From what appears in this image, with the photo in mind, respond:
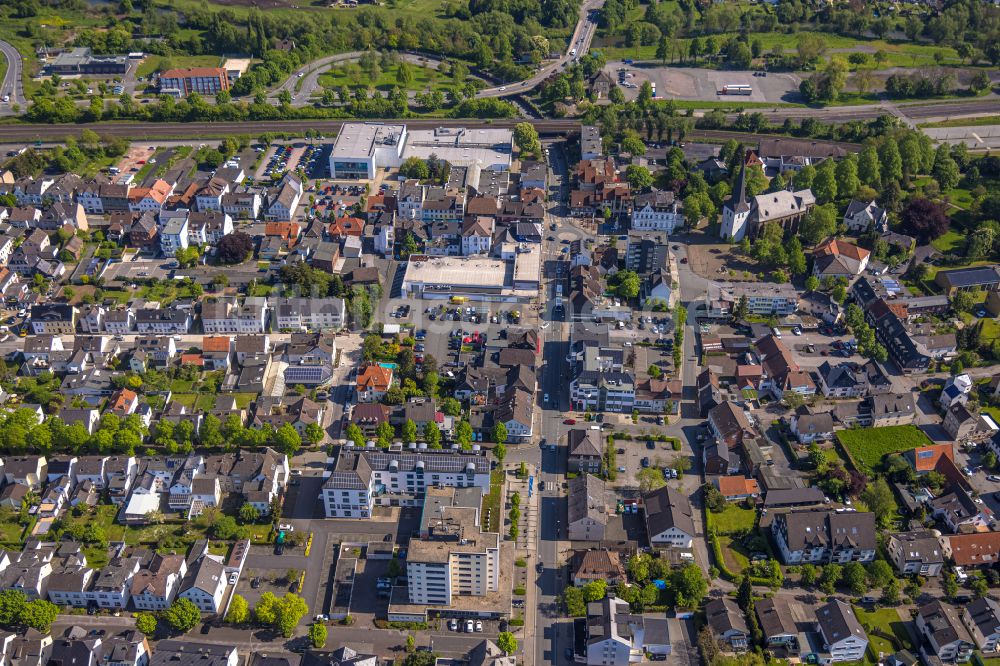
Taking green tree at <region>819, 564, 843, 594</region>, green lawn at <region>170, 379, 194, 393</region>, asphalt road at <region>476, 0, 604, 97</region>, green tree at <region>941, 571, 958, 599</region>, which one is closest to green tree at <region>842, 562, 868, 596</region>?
green tree at <region>819, 564, 843, 594</region>

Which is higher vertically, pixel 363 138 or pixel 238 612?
pixel 363 138

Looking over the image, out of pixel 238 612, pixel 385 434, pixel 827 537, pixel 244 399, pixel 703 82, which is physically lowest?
pixel 238 612

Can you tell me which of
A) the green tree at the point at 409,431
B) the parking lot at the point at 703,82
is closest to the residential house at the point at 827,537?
the green tree at the point at 409,431

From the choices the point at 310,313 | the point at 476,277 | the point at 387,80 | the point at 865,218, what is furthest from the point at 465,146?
the point at 865,218

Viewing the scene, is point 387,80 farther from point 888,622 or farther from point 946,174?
point 888,622

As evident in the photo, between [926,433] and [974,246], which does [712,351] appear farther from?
[974,246]

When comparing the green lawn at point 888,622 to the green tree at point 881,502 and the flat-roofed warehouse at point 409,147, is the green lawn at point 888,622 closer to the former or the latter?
the green tree at point 881,502
